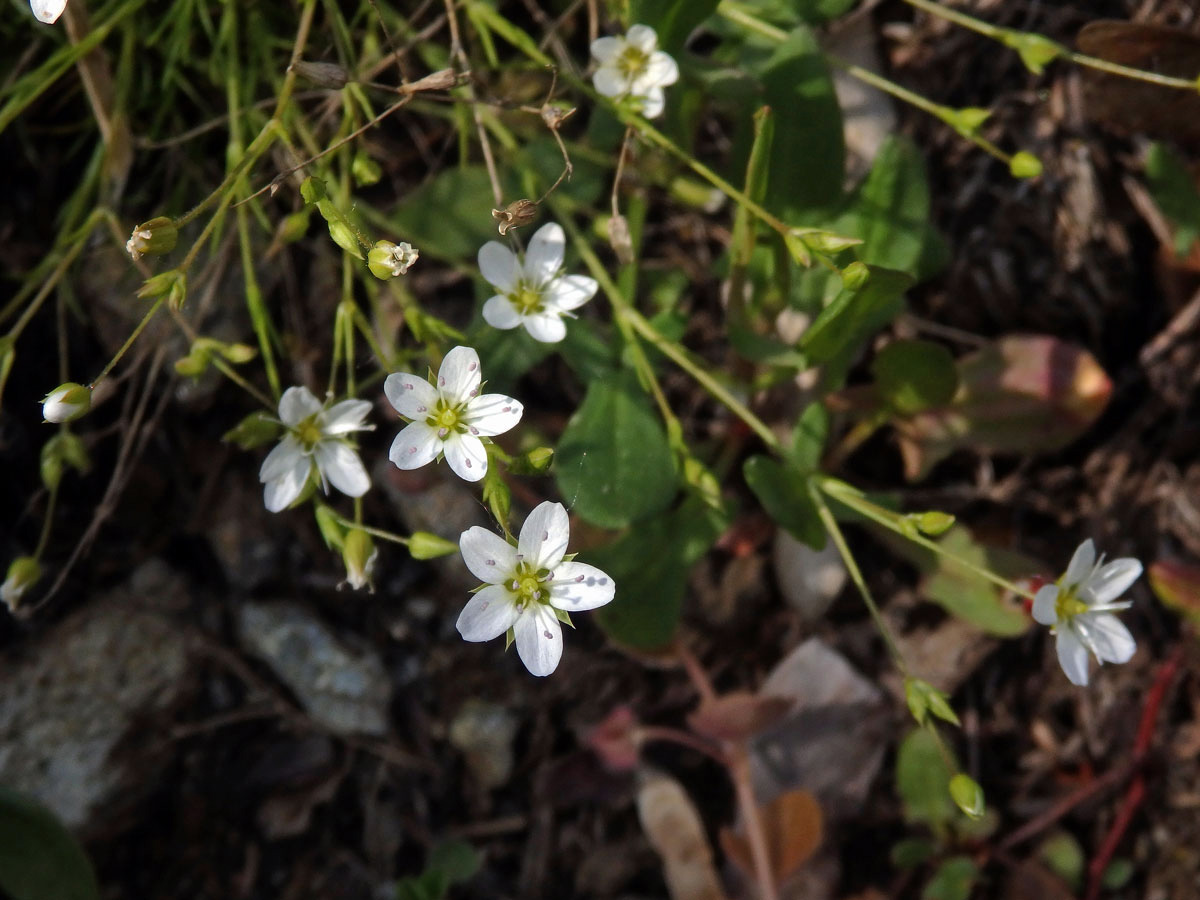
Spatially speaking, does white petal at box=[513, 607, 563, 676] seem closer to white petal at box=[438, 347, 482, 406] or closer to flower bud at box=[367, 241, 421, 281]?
white petal at box=[438, 347, 482, 406]

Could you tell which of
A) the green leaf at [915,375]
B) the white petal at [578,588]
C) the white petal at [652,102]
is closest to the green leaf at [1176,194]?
the green leaf at [915,375]

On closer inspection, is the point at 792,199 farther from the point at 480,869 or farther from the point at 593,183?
the point at 480,869

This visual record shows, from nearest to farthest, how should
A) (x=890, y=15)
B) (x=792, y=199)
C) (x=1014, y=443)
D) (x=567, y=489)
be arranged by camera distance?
(x=567, y=489)
(x=792, y=199)
(x=1014, y=443)
(x=890, y=15)

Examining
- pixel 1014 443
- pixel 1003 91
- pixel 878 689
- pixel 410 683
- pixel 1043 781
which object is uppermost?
pixel 1003 91

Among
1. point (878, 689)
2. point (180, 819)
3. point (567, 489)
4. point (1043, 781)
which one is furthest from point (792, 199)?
point (180, 819)

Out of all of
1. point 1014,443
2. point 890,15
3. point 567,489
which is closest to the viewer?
point 567,489

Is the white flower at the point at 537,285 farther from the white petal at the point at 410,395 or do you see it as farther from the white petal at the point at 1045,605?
the white petal at the point at 1045,605

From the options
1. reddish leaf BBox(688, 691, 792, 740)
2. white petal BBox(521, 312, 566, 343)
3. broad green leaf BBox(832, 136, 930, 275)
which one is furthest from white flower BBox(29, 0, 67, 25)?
reddish leaf BBox(688, 691, 792, 740)

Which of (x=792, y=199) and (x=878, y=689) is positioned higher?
(x=792, y=199)
